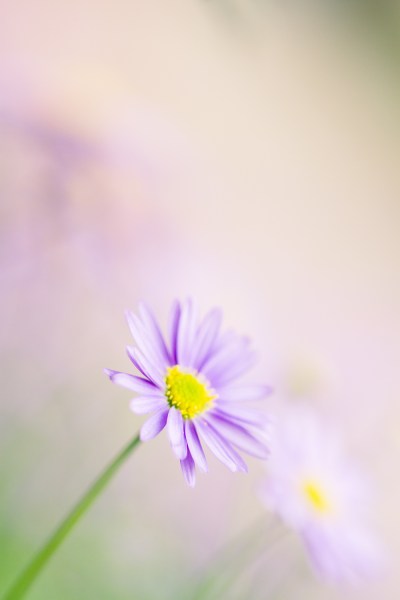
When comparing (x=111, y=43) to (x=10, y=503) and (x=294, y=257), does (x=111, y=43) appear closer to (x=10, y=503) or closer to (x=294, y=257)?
(x=294, y=257)

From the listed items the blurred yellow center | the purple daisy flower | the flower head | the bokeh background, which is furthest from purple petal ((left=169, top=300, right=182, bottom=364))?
the bokeh background

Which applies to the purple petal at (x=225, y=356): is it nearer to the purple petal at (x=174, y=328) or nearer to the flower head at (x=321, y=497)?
the purple petal at (x=174, y=328)

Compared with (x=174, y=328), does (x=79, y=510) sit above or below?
below

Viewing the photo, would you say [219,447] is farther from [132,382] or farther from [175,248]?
[175,248]

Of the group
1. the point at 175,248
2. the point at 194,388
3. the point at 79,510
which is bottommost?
the point at 79,510

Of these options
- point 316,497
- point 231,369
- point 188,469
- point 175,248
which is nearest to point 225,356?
point 231,369

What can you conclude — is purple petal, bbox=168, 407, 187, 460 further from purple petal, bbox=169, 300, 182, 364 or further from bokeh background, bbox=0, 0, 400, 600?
bokeh background, bbox=0, 0, 400, 600

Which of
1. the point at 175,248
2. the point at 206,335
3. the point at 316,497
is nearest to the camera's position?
the point at 206,335
